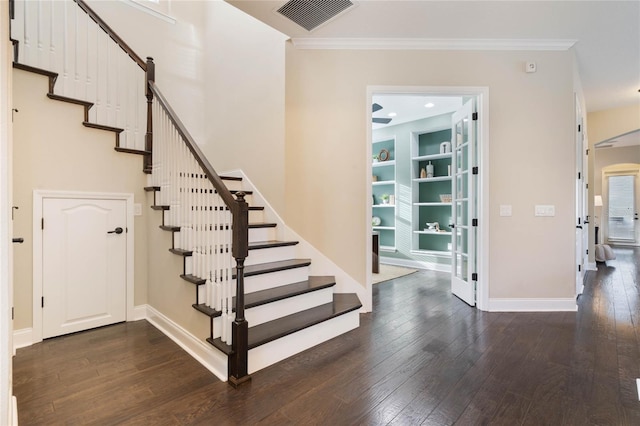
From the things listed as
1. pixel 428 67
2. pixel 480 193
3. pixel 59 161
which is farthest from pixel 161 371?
pixel 428 67

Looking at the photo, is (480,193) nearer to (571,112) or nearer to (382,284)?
(571,112)

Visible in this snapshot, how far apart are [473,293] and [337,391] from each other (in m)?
2.33

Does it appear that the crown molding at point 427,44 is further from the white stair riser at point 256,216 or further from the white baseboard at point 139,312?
the white baseboard at point 139,312

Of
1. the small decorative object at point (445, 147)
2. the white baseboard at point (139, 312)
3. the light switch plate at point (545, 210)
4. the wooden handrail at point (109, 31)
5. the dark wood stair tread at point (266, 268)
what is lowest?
the white baseboard at point (139, 312)

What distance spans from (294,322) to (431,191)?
462cm

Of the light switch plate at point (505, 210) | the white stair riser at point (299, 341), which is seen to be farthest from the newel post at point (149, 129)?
the light switch plate at point (505, 210)

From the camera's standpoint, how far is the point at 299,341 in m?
2.40

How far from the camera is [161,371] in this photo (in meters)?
2.13

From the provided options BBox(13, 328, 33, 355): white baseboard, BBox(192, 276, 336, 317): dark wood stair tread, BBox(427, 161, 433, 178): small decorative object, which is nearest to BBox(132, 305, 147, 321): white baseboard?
BBox(13, 328, 33, 355): white baseboard

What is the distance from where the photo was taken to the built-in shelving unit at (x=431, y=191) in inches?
227

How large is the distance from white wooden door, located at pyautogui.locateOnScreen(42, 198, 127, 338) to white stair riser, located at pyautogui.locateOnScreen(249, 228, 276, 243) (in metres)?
1.27

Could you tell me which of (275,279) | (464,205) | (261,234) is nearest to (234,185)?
(261,234)

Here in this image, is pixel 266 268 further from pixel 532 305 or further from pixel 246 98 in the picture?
pixel 532 305

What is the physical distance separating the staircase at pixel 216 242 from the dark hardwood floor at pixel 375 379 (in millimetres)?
218
